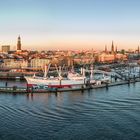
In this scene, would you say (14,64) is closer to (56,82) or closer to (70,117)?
(56,82)

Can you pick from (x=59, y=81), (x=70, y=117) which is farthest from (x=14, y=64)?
(x=70, y=117)

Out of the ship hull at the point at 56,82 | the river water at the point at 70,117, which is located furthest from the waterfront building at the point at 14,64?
the river water at the point at 70,117

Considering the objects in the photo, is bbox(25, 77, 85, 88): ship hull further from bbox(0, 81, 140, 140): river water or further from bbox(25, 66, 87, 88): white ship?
bbox(0, 81, 140, 140): river water

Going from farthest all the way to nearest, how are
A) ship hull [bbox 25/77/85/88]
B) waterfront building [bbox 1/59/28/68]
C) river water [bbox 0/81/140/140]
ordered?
waterfront building [bbox 1/59/28/68] → ship hull [bbox 25/77/85/88] → river water [bbox 0/81/140/140]

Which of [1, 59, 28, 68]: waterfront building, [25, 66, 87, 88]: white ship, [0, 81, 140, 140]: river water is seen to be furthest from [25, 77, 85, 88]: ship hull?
[1, 59, 28, 68]: waterfront building

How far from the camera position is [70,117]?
13555 millimetres

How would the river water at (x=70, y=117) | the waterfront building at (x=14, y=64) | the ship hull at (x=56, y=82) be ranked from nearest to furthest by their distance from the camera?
1. the river water at (x=70, y=117)
2. the ship hull at (x=56, y=82)
3. the waterfront building at (x=14, y=64)

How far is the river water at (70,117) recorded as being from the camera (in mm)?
11120

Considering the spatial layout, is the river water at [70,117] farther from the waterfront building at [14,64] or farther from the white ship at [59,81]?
the waterfront building at [14,64]

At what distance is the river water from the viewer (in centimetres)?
1112

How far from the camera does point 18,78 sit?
33.8m

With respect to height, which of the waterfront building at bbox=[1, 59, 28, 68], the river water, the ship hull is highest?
the waterfront building at bbox=[1, 59, 28, 68]

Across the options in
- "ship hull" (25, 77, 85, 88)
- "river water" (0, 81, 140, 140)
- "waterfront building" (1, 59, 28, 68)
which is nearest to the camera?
"river water" (0, 81, 140, 140)

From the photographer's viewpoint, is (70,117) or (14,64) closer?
(70,117)
